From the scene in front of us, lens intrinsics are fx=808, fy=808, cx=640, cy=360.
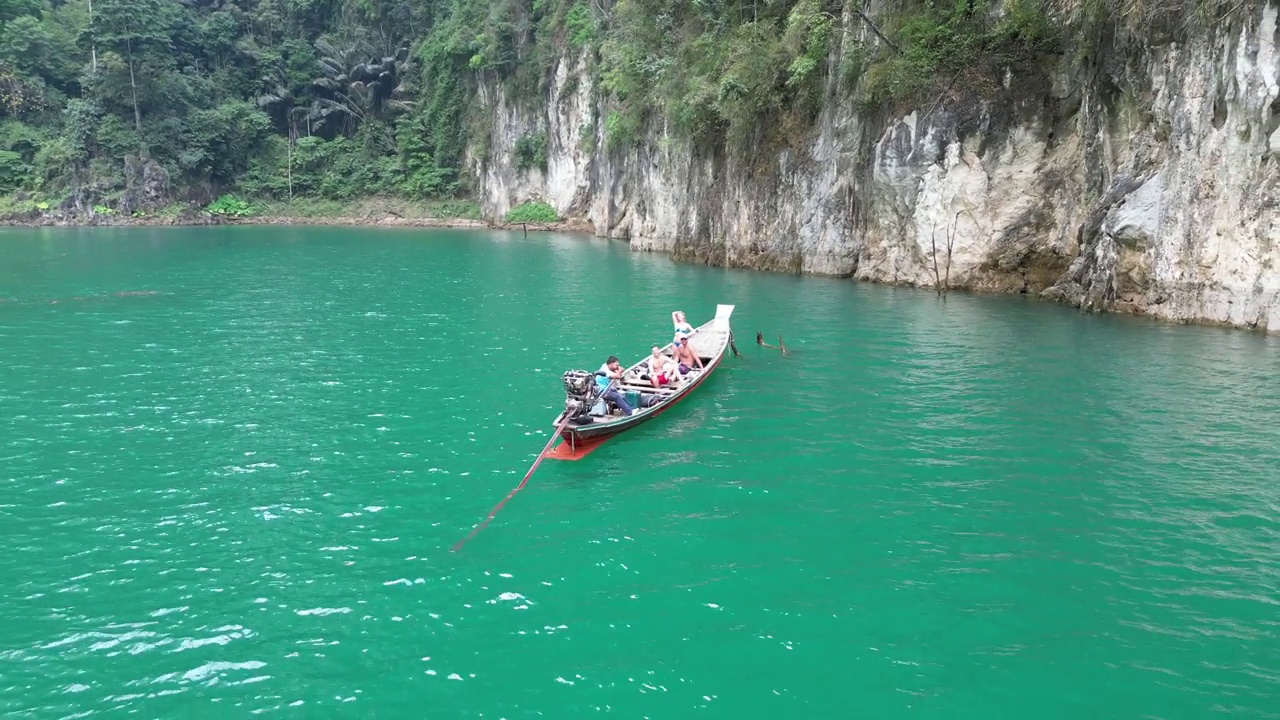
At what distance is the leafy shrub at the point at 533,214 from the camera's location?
72375 millimetres

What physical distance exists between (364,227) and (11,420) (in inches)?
2532

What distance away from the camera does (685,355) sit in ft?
58.5

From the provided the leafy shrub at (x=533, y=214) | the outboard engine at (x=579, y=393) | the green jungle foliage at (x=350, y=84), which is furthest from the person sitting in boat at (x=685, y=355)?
the leafy shrub at (x=533, y=214)

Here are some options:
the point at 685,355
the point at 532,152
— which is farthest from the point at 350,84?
the point at 685,355

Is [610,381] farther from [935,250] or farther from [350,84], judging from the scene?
[350,84]

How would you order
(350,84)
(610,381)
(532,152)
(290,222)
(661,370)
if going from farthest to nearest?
(350,84), (290,222), (532,152), (661,370), (610,381)

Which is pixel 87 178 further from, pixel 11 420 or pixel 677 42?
pixel 11 420

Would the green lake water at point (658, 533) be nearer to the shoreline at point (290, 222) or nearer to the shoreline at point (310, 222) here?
the shoreline at point (310, 222)

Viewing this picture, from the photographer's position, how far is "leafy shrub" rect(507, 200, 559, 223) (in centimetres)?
7238

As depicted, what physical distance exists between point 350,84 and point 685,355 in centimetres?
8071

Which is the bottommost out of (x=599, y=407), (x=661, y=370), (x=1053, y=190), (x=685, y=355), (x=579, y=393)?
(x=599, y=407)

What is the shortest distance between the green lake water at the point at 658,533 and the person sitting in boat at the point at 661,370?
68cm

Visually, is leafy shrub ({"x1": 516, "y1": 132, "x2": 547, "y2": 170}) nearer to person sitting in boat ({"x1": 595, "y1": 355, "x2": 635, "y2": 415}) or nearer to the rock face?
the rock face

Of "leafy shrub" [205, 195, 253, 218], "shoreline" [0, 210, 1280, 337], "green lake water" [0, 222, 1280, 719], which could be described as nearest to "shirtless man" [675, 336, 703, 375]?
"green lake water" [0, 222, 1280, 719]
